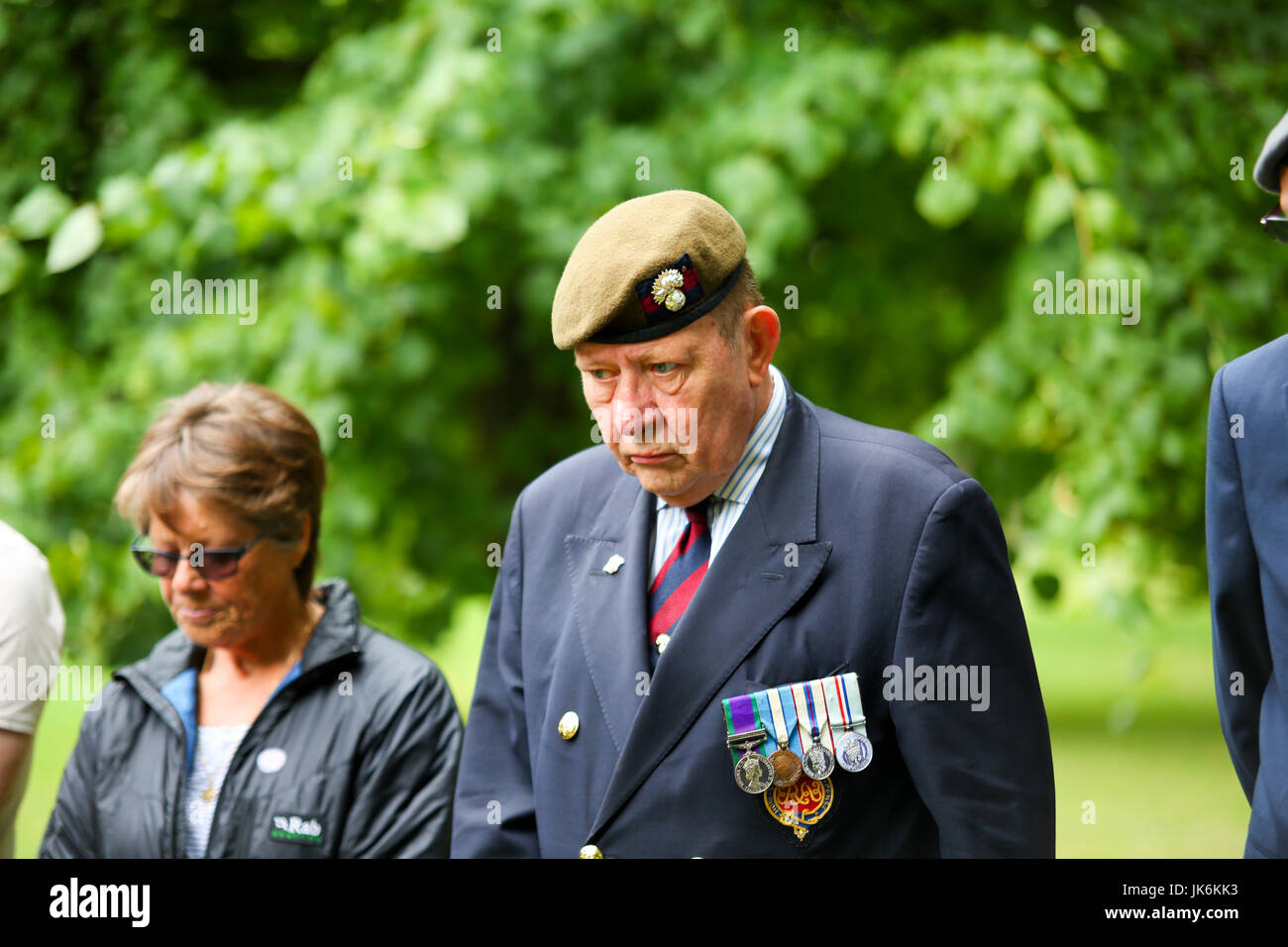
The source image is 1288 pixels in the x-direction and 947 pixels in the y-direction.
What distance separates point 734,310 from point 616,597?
475 mm

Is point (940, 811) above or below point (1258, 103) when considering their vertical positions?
below

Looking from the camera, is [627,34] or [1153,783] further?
[1153,783]

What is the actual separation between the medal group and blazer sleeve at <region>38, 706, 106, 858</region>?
49.6 inches

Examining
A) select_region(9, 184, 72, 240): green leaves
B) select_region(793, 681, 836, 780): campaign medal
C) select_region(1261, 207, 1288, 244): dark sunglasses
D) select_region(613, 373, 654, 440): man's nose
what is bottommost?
select_region(793, 681, 836, 780): campaign medal

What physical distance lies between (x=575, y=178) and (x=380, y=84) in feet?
2.14

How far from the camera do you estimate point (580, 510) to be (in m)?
2.32

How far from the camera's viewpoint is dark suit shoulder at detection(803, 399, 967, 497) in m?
2.04

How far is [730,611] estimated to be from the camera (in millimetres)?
2062

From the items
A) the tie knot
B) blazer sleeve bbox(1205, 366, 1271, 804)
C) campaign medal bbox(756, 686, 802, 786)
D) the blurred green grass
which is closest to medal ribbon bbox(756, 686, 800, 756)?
campaign medal bbox(756, 686, 802, 786)

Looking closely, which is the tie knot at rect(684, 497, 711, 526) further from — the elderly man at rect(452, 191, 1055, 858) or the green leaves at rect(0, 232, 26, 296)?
the green leaves at rect(0, 232, 26, 296)

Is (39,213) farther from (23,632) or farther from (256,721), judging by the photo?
(256,721)

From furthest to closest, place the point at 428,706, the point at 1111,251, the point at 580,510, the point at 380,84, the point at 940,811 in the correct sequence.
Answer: the point at 380,84 < the point at 1111,251 < the point at 428,706 < the point at 580,510 < the point at 940,811
